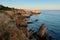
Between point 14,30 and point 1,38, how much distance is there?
1528mm

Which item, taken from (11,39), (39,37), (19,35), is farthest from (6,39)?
(39,37)

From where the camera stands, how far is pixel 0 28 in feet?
46.8

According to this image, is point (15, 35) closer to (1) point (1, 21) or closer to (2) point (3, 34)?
(2) point (3, 34)

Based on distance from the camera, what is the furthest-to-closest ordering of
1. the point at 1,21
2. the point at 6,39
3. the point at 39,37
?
1. the point at 39,37
2. the point at 1,21
3. the point at 6,39

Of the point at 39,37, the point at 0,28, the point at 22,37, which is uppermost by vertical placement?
the point at 0,28

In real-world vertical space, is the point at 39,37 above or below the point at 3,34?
below

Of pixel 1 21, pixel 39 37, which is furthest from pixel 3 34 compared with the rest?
pixel 39 37

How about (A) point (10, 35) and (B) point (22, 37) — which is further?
(B) point (22, 37)

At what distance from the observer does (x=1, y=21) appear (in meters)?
15.6

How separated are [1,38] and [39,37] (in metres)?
18.3

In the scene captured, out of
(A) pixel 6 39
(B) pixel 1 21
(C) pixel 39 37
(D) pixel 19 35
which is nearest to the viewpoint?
(A) pixel 6 39

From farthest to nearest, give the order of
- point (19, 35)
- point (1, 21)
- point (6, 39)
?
point (1, 21) → point (19, 35) → point (6, 39)

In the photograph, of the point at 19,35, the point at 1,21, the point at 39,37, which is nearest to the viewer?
the point at 19,35

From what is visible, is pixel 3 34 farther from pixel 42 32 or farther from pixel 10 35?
pixel 42 32
